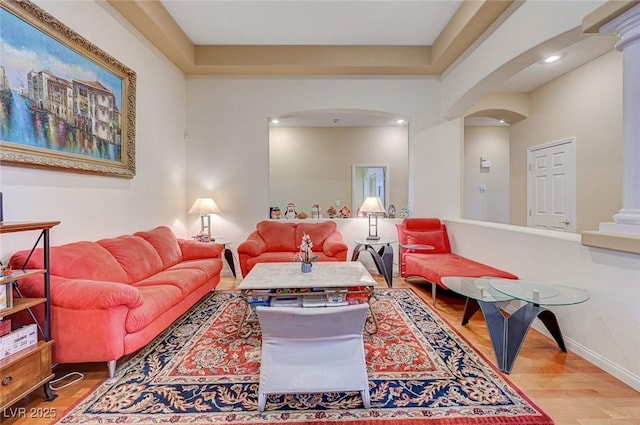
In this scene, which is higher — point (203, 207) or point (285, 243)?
point (203, 207)

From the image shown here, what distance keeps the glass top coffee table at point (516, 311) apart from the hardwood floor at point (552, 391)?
6.3 inches


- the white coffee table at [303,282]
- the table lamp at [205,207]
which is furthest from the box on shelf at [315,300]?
the table lamp at [205,207]

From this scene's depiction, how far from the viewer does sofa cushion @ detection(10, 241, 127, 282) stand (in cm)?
215

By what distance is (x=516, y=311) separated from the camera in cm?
227

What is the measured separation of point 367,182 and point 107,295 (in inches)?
244

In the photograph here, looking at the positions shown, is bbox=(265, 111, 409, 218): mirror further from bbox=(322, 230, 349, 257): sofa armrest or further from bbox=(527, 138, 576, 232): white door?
bbox=(322, 230, 349, 257): sofa armrest

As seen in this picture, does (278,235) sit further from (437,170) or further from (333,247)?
(437,170)

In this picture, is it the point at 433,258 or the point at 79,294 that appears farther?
the point at 433,258

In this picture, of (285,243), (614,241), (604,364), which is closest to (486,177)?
(285,243)

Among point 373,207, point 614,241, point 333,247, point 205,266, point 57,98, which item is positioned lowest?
point 205,266

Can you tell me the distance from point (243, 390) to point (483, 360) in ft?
5.83

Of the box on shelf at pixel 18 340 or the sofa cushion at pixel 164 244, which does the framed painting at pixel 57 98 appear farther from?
the box on shelf at pixel 18 340

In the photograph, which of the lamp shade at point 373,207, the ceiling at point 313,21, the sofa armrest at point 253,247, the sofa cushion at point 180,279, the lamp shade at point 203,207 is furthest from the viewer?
the lamp shade at point 203,207

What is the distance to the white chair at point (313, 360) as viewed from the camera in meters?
1.76
